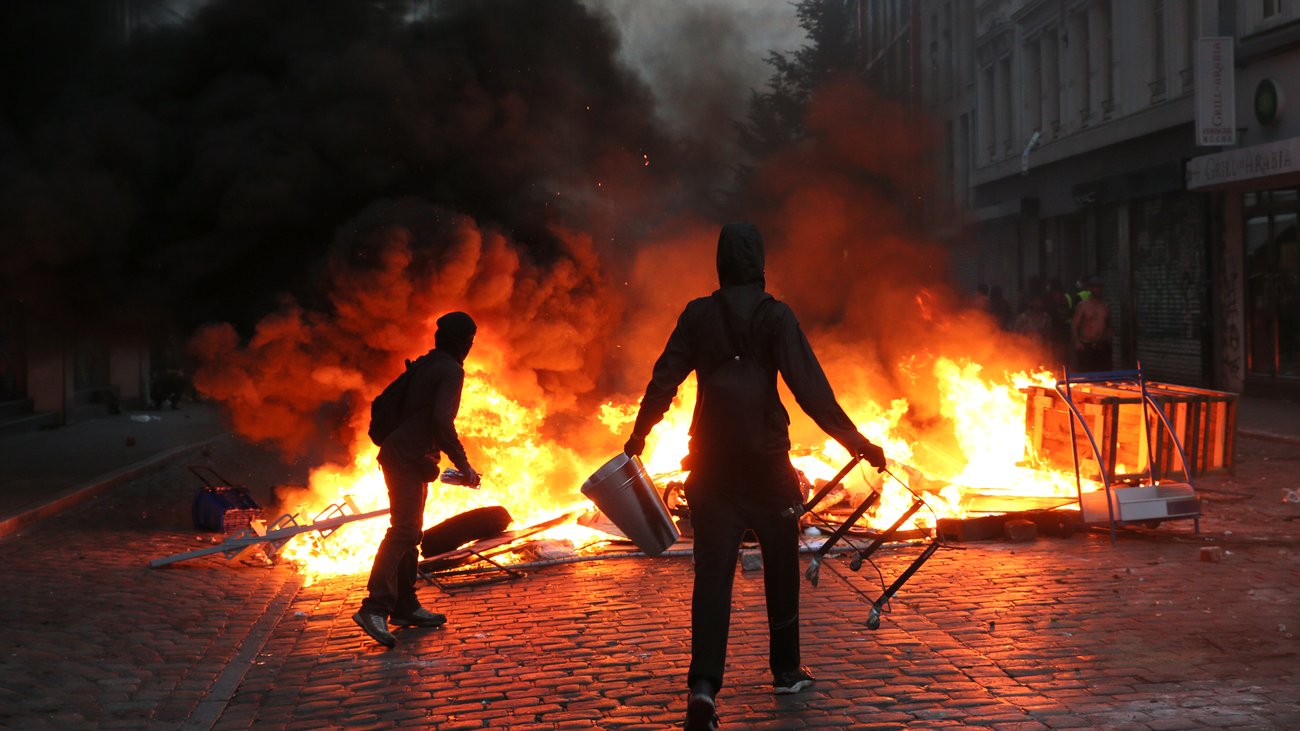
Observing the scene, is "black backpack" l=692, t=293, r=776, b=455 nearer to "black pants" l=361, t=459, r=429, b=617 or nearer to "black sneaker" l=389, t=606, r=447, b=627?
"black pants" l=361, t=459, r=429, b=617

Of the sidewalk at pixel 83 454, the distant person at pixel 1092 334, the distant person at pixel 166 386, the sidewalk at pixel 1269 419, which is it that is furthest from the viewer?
the distant person at pixel 166 386

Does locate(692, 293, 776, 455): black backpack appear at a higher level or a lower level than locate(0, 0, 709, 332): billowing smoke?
lower

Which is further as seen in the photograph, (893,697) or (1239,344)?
(1239,344)

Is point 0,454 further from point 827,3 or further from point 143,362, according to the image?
point 827,3

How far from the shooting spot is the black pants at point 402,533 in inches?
253

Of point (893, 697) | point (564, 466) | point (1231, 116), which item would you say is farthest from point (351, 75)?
point (1231, 116)

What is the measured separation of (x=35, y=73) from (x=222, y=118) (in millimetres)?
2141

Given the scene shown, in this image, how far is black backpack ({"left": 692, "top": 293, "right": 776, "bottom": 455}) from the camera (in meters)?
4.87

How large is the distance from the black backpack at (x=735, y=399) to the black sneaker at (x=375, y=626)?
2.13m

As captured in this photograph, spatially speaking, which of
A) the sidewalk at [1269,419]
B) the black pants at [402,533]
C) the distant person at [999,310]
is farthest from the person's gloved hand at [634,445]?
the distant person at [999,310]

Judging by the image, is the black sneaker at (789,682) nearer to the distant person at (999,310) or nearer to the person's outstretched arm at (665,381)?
the person's outstretched arm at (665,381)

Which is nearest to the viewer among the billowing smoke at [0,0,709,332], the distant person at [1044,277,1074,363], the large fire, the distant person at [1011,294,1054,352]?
the large fire

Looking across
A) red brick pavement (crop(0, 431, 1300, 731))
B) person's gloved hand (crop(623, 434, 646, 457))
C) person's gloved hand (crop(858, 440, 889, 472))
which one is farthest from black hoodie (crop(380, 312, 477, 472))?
person's gloved hand (crop(858, 440, 889, 472))

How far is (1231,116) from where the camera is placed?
18969 millimetres
